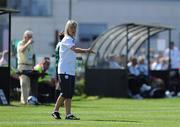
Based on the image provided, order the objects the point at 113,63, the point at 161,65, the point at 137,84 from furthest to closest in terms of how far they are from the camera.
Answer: the point at 161,65 < the point at 113,63 < the point at 137,84

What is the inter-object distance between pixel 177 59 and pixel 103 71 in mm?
6569

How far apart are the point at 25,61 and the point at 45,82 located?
8.20 feet

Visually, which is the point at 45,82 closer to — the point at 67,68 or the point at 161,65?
the point at 67,68

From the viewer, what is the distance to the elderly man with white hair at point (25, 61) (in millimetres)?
22703

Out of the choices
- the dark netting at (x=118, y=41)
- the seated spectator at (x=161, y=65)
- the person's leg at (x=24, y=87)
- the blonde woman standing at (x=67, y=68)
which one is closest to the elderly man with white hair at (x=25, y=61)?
the person's leg at (x=24, y=87)

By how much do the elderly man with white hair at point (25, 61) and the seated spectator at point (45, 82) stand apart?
3.30 ft

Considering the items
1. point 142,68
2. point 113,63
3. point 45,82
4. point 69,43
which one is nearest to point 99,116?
point 69,43

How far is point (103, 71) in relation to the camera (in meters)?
29.0

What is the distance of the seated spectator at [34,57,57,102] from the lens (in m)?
24.2

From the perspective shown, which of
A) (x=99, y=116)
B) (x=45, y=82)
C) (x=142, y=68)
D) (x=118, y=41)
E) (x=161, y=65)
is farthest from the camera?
(x=161, y=65)

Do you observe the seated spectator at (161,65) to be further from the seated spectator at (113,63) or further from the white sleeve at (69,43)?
the white sleeve at (69,43)

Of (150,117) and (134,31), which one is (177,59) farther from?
(150,117)

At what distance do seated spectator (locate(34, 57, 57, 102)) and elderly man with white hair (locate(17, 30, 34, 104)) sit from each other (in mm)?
1004

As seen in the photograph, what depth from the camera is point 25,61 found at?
74.9ft
